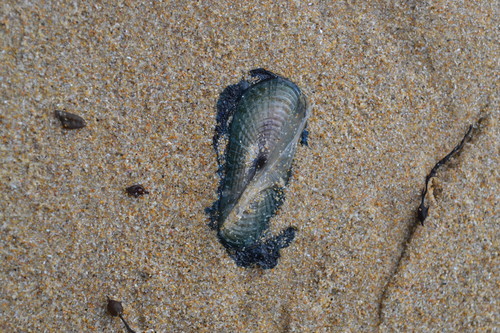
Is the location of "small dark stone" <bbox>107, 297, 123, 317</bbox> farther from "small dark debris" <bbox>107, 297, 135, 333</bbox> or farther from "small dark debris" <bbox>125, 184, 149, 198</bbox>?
"small dark debris" <bbox>125, 184, 149, 198</bbox>

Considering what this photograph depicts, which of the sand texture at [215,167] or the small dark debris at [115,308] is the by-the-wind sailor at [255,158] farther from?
the small dark debris at [115,308]

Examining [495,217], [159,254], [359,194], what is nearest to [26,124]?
[159,254]

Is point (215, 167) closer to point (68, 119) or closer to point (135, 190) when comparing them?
point (135, 190)

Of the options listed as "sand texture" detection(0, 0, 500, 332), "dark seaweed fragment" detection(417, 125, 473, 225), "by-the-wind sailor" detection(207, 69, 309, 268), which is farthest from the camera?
"dark seaweed fragment" detection(417, 125, 473, 225)

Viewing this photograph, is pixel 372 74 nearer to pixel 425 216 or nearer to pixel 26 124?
pixel 425 216

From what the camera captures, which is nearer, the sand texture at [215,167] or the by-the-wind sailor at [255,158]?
the sand texture at [215,167]

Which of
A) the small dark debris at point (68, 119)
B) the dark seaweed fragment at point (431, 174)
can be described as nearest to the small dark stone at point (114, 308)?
the small dark debris at point (68, 119)

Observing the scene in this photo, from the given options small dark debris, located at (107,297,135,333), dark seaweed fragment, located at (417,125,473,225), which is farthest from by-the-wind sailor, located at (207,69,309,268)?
dark seaweed fragment, located at (417,125,473,225)

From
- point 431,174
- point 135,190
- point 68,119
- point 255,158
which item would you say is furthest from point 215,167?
point 431,174
